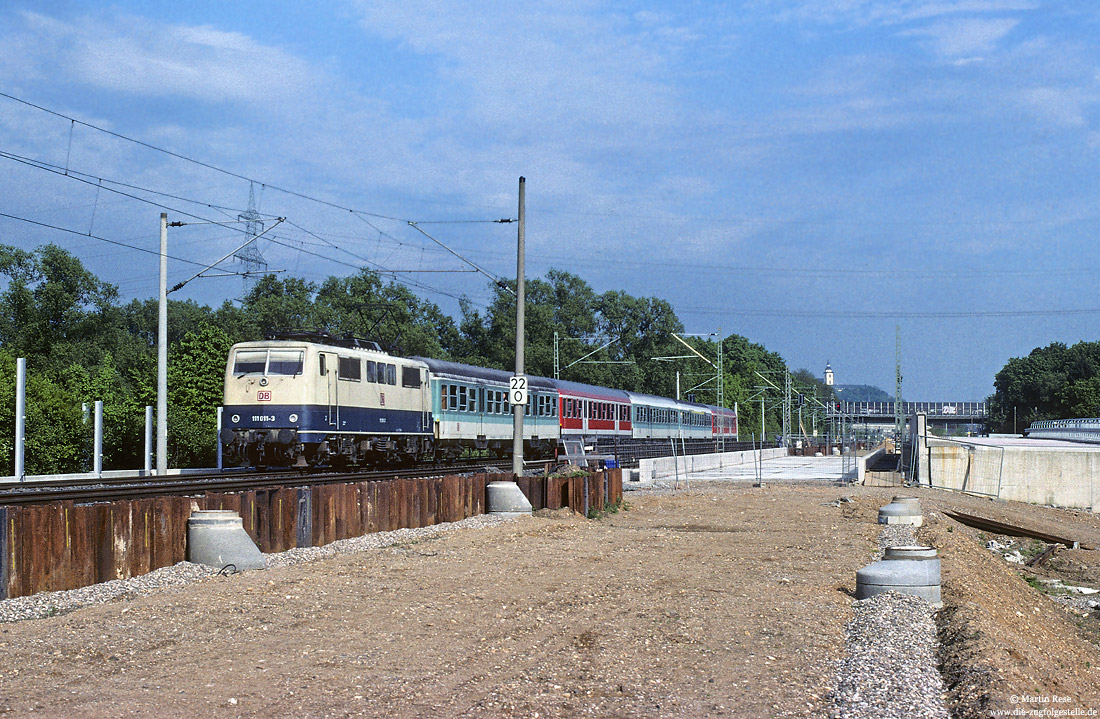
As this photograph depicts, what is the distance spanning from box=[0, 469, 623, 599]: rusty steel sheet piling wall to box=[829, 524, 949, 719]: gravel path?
8.38 metres

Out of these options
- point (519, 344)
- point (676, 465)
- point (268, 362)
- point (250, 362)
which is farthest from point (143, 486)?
point (676, 465)

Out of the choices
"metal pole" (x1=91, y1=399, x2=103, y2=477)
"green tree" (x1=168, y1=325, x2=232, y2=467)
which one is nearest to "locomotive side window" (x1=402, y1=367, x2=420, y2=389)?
"metal pole" (x1=91, y1=399, x2=103, y2=477)

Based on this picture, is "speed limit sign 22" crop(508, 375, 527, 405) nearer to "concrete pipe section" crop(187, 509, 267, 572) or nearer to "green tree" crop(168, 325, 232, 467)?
"concrete pipe section" crop(187, 509, 267, 572)

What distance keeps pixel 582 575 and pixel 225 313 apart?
7860 cm

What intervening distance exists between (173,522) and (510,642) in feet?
19.9

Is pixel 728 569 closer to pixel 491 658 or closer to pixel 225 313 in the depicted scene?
pixel 491 658

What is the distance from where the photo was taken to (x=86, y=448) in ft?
111

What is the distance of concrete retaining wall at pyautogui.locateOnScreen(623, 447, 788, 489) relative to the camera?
146ft

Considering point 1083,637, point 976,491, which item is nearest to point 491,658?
point 1083,637

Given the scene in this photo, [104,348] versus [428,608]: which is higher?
[104,348]

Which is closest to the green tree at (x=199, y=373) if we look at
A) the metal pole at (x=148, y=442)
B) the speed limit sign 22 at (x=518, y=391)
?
the metal pole at (x=148, y=442)

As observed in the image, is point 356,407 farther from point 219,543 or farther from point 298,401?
point 219,543

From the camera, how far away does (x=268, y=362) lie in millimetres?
30875

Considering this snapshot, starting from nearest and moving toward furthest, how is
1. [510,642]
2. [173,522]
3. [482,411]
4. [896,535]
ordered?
1. [510,642]
2. [173,522]
3. [896,535]
4. [482,411]
